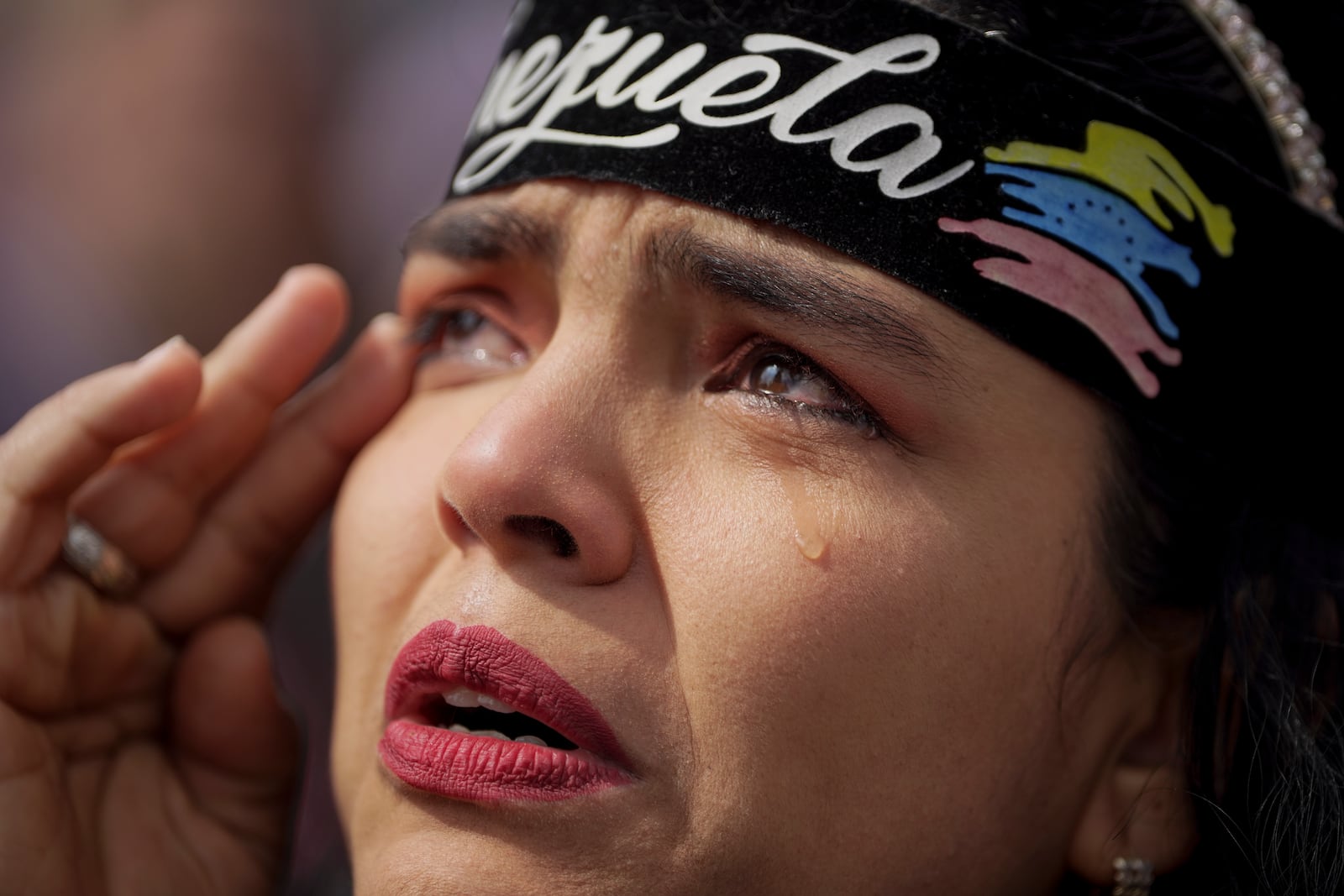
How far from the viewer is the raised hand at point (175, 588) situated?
1820 millimetres

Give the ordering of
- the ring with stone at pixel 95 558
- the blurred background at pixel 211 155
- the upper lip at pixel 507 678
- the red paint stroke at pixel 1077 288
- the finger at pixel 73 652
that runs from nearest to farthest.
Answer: the upper lip at pixel 507 678 < the red paint stroke at pixel 1077 288 < the finger at pixel 73 652 < the ring with stone at pixel 95 558 < the blurred background at pixel 211 155

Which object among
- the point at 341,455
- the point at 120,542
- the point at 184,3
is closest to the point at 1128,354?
the point at 341,455

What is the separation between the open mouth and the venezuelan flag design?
2.46 ft

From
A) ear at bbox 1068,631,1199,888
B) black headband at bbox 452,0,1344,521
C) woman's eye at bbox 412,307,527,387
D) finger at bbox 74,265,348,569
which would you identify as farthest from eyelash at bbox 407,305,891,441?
finger at bbox 74,265,348,569

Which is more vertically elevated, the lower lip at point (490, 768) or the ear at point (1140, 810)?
the ear at point (1140, 810)

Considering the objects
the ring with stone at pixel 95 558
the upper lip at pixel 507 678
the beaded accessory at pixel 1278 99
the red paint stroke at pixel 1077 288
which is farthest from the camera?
the ring with stone at pixel 95 558

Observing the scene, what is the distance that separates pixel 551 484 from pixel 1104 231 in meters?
0.72

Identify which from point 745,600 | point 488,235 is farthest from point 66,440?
point 745,600

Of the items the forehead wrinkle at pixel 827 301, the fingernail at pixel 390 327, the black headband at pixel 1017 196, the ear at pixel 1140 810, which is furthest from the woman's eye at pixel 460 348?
the ear at pixel 1140 810

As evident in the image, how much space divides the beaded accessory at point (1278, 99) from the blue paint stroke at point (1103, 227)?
205 millimetres

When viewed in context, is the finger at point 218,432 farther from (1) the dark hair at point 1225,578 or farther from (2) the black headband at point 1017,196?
(1) the dark hair at point 1225,578

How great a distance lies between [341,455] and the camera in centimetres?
210

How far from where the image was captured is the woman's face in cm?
138

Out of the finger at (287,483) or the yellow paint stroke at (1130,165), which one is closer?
the yellow paint stroke at (1130,165)
